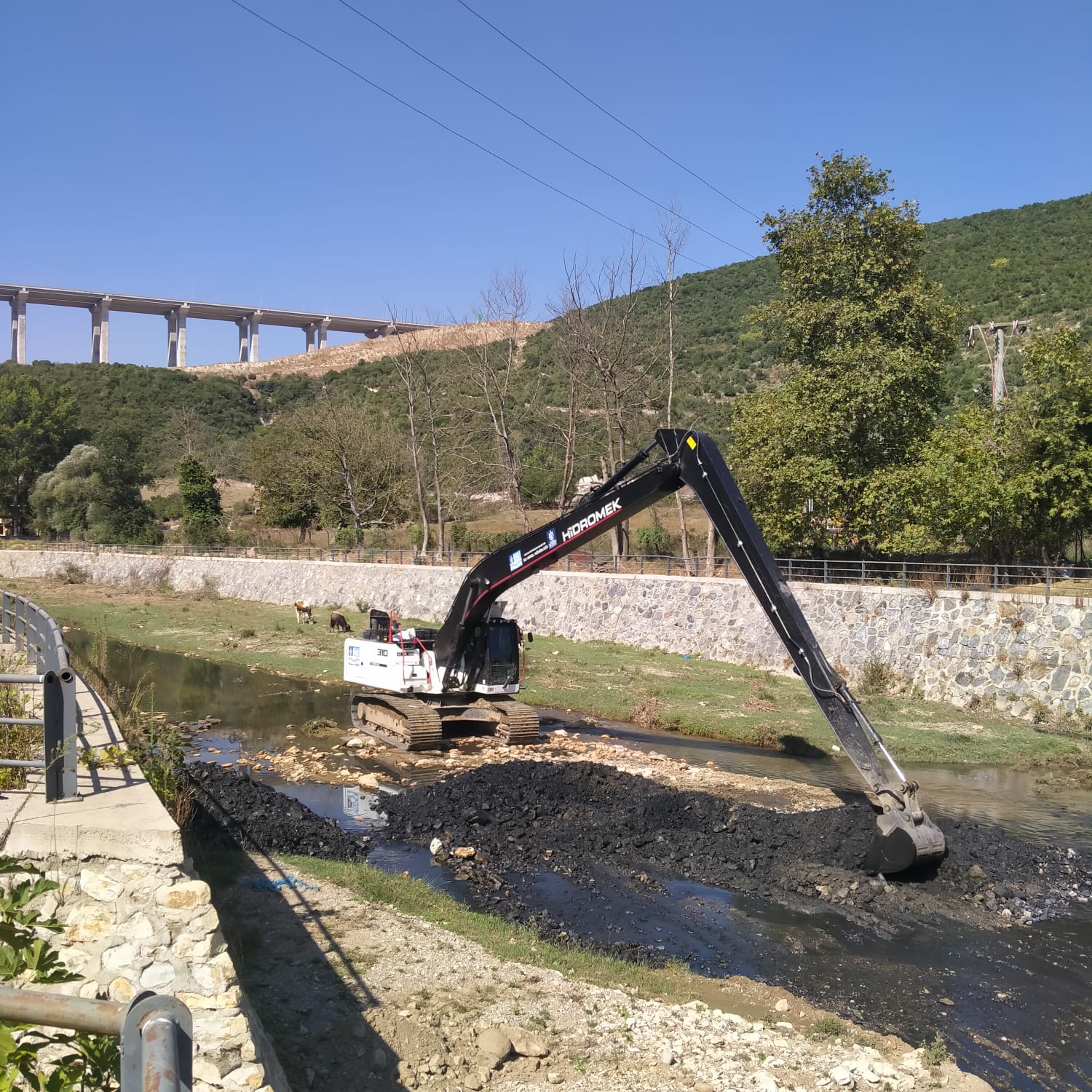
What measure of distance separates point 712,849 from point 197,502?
188 ft

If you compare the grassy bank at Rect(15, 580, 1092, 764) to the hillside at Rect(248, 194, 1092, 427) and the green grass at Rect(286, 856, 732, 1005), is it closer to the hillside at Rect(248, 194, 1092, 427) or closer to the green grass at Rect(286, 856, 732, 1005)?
the green grass at Rect(286, 856, 732, 1005)

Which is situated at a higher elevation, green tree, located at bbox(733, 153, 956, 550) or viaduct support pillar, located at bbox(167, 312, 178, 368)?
viaduct support pillar, located at bbox(167, 312, 178, 368)

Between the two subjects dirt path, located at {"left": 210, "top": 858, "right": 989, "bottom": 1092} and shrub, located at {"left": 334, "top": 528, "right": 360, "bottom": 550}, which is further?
shrub, located at {"left": 334, "top": 528, "right": 360, "bottom": 550}

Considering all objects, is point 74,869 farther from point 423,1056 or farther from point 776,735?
point 776,735

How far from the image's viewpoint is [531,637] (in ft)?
65.0

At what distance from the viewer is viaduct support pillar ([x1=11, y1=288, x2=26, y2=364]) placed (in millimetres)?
122000

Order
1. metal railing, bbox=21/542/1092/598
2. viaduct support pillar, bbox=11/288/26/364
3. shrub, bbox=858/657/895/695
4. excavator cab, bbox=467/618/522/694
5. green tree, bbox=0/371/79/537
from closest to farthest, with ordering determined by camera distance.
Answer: excavator cab, bbox=467/618/522/694
shrub, bbox=858/657/895/695
metal railing, bbox=21/542/1092/598
green tree, bbox=0/371/79/537
viaduct support pillar, bbox=11/288/26/364

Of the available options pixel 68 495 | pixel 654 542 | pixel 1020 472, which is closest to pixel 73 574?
pixel 68 495

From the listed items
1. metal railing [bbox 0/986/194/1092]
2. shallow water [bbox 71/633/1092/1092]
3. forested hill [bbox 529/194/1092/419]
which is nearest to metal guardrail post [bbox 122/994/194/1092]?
metal railing [bbox 0/986/194/1092]

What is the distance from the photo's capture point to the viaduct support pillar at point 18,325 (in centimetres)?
12200

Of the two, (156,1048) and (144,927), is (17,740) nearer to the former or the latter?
(144,927)

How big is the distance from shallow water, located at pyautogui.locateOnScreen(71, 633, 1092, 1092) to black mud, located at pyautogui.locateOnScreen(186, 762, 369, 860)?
627 mm

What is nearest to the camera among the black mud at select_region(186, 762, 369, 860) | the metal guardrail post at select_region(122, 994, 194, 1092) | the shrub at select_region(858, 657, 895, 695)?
the metal guardrail post at select_region(122, 994, 194, 1092)

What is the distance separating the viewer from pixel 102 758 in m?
7.92
